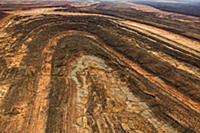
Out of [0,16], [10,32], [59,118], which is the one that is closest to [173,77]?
[59,118]

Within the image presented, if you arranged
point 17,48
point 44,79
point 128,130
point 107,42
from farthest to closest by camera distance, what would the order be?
1. point 107,42
2. point 17,48
3. point 44,79
4. point 128,130

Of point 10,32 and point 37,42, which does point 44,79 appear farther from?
point 10,32

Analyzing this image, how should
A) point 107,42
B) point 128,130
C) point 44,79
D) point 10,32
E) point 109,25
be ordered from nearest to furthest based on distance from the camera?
point 128,130
point 44,79
point 107,42
point 10,32
point 109,25

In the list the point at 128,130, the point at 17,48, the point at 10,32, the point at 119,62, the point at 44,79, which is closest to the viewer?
the point at 128,130

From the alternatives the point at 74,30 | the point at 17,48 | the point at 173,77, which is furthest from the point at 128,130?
the point at 74,30

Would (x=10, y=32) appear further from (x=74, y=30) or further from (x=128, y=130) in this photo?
(x=128, y=130)

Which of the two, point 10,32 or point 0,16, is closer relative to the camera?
point 10,32
